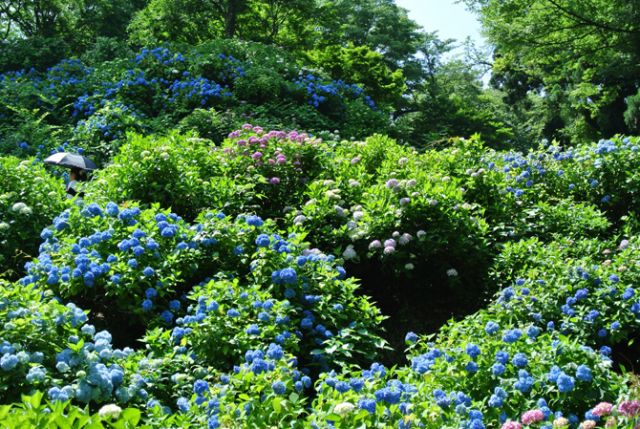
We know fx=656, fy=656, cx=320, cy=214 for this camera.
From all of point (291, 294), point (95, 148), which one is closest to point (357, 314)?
point (291, 294)

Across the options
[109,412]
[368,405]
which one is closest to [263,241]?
[368,405]

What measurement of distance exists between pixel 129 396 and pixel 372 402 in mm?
1076

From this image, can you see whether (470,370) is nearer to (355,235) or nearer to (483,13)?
(355,235)

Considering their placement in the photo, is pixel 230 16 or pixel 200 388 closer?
pixel 200 388

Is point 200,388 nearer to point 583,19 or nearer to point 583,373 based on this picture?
point 583,373

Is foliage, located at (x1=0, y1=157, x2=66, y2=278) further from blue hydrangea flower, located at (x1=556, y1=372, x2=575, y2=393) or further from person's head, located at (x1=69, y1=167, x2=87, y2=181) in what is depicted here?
blue hydrangea flower, located at (x1=556, y1=372, x2=575, y2=393)

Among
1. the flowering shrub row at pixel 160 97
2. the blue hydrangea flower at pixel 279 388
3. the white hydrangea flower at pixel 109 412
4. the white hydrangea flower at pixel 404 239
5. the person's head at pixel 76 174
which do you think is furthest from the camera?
the flowering shrub row at pixel 160 97

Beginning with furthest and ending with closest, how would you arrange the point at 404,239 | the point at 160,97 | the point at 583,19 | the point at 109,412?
the point at 583,19 → the point at 160,97 → the point at 404,239 → the point at 109,412

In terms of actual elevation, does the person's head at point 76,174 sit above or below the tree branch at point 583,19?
below

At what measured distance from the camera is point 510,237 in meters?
5.38

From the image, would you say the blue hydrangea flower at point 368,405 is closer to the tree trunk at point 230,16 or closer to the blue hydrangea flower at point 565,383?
the blue hydrangea flower at point 565,383

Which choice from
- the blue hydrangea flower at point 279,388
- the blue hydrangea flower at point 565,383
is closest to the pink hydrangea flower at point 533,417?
the blue hydrangea flower at point 565,383

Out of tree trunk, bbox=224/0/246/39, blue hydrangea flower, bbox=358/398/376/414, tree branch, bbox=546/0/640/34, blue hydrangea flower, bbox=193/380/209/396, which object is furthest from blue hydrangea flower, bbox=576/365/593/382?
tree trunk, bbox=224/0/246/39

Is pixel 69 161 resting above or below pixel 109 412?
below
